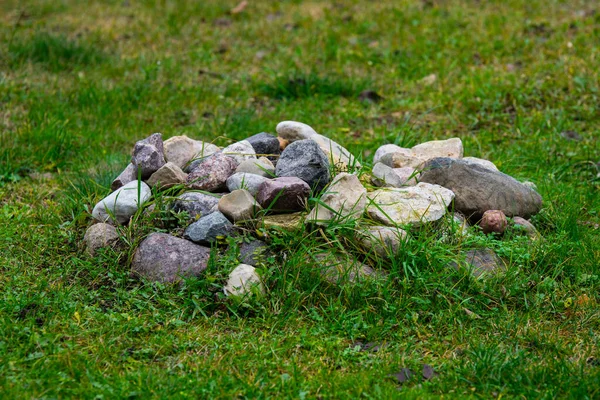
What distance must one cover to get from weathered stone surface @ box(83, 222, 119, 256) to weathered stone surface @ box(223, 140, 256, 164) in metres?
0.79

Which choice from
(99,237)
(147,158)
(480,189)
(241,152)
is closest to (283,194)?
(241,152)

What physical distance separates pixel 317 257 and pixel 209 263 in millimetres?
524

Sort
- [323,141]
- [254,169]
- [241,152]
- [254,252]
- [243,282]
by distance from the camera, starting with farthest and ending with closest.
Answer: [323,141] < [241,152] < [254,169] < [254,252] < [243,282]

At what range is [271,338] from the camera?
3160 mm

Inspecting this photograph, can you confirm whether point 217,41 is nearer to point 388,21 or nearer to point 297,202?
point 388,21

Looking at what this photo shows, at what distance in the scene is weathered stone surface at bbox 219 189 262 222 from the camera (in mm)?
3613

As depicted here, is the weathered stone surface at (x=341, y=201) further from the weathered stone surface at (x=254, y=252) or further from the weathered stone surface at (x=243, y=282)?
the weathered stone surface at (x=243, y=282)

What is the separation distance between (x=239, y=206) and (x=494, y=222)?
4.50ft

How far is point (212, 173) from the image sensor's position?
390 cm

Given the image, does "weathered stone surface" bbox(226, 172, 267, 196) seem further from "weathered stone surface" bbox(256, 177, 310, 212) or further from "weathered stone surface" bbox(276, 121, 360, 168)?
"weathered stone surface" bbox(276, 121, 360, 168)

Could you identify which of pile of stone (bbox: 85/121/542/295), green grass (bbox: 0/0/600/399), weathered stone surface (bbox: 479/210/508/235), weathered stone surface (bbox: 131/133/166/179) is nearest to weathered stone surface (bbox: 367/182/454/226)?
pile of stone (bbox: 85/121/542/295)

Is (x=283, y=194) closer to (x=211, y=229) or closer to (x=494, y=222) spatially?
(x=211, y=229)

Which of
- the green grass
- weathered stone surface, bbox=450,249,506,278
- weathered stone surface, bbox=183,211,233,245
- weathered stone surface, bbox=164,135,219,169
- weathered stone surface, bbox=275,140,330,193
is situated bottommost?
the green grass

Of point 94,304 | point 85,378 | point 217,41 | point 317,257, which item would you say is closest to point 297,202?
point 317,257
